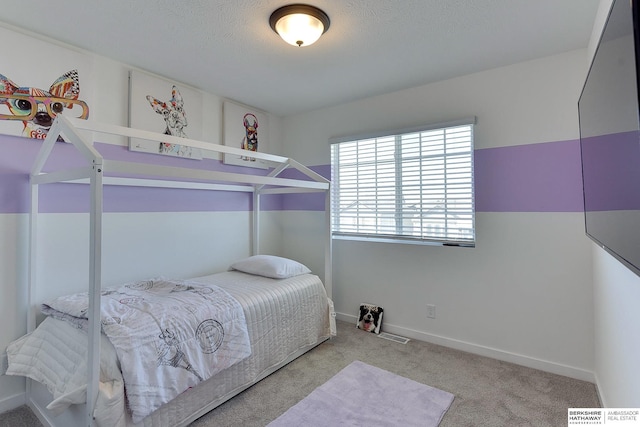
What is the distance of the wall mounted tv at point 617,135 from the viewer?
2.61ft

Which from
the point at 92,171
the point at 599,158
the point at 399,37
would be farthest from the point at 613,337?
the point at 92,171

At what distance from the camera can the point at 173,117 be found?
270cm

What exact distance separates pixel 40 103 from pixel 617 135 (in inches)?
118

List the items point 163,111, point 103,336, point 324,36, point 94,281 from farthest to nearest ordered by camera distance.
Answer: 1. point 163,111
2. point 324,36
3. point 103,336
4. point 94,281

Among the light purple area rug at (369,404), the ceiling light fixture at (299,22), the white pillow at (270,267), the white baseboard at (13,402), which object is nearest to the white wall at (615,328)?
the light purple area rug at (369,404)

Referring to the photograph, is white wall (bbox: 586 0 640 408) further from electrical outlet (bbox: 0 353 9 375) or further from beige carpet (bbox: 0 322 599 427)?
electrical outlet (bbox: 0 353 9 375)

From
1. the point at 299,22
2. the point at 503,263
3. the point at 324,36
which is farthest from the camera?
the point at 503,263

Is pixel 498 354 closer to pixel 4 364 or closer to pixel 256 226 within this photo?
pixel 256 226

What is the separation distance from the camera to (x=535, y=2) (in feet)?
5.58

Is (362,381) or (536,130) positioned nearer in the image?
(362,381)

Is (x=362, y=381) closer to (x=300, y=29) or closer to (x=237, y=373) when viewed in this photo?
(x=237, y=373)

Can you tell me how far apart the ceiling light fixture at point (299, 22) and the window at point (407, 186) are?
4.52 ft

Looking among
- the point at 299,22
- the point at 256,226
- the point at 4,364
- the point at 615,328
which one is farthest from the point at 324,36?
the point at 4,364

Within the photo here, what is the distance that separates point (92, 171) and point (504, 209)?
2708 millimetres
